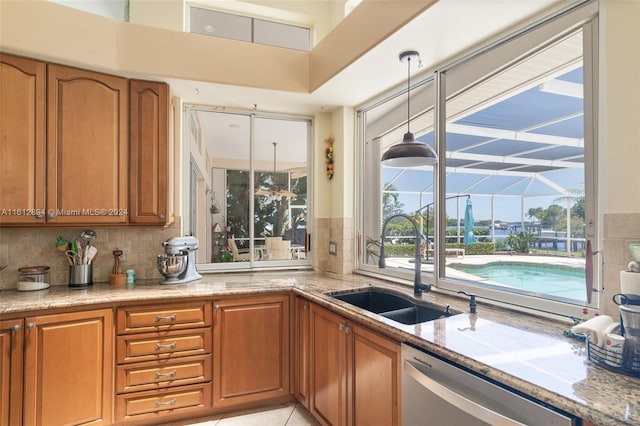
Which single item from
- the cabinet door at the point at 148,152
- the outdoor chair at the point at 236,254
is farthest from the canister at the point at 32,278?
the outdoor chair at the point at 236,254

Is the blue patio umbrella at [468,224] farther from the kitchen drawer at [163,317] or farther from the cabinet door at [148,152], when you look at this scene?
the cabinet door at [148,152]

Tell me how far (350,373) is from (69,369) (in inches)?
65.9

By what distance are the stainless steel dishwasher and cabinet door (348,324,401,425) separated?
0.27 feet

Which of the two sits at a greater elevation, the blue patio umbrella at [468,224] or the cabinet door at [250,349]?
the blue patio umbrella at [468,224]

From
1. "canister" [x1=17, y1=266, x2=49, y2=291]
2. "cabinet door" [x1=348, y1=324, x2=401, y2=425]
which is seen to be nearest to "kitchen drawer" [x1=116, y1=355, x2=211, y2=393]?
"canister" [x1=17, y1=266, x2=49, y2=291]

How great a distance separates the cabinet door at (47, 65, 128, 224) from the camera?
7.77 ft

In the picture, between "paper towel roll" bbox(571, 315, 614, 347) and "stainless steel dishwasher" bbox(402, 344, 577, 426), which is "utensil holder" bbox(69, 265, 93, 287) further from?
"paper towel roll" bbox(571, 315, 614, 347)

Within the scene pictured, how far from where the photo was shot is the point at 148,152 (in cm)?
263

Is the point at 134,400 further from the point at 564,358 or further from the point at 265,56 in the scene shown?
the point at 265,56

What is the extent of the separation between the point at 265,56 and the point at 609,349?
266cm

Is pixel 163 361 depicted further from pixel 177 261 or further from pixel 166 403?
pixel 177 261

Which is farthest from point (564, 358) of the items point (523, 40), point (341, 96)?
point (341, 96)

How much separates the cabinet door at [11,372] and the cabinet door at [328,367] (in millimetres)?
1671

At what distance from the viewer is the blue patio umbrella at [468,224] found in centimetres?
220
